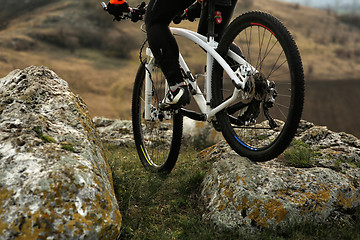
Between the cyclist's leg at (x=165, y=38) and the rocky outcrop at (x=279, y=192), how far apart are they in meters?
1.07

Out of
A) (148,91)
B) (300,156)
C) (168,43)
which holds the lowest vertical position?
(300,156)

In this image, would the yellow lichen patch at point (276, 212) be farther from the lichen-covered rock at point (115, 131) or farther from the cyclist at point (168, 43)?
the lichen-covered rock at point (115, 131)

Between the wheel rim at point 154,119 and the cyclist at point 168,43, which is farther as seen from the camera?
the wheel rim at point 154,119

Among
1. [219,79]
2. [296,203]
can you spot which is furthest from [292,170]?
[219,79]

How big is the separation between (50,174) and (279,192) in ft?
6.49

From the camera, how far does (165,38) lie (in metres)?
3.71

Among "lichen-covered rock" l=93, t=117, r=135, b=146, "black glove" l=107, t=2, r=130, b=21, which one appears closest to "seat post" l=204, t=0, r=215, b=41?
"black glove" l=107, t=2, r=130, b=21

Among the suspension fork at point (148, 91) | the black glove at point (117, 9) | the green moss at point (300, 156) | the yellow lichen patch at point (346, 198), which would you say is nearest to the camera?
the yellow lichen patch at point (346, 198)

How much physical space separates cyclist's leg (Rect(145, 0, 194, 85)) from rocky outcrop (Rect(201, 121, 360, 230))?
1.07 m

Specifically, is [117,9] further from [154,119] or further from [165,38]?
[154,119]

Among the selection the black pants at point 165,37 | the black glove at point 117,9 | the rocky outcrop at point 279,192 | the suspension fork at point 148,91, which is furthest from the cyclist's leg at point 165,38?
the rocky outcrop at point 279,192

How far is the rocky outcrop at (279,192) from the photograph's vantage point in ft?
10.7

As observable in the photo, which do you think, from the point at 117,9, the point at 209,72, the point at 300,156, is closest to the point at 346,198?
the point at 300,156

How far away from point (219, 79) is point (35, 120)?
1.83 meters
